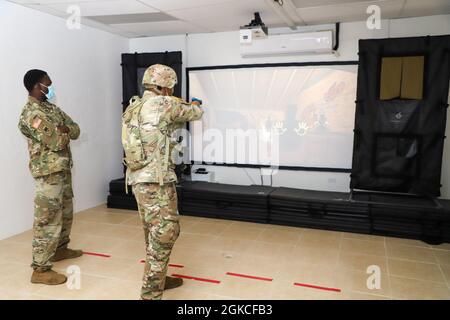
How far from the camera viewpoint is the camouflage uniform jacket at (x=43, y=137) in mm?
2855

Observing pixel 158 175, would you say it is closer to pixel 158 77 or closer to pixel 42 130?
pixel 158 77

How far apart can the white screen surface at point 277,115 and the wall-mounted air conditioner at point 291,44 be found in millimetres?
235

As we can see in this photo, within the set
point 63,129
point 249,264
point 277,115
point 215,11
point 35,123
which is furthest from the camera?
point 277,115

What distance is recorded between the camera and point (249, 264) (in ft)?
11.0

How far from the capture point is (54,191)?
296 cm

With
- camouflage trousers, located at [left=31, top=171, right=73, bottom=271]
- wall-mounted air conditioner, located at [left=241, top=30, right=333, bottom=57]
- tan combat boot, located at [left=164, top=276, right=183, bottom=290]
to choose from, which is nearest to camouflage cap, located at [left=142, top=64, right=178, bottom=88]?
camouflage trousers, located at [left=31, top=171, right=73, bottom=271]

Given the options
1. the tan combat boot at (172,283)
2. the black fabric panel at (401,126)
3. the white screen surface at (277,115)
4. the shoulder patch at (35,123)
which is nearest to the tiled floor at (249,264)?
the tan combat boot at (172,283)

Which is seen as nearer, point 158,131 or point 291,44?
point 158,131

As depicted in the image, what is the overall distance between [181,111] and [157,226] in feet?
2.62

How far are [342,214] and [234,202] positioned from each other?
133 cm

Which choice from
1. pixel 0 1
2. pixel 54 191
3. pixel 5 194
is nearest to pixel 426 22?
pixel 54 191

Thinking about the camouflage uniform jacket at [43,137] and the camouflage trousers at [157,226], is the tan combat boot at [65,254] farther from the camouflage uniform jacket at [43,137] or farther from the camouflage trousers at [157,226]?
the camouflage trousers at [157,226]

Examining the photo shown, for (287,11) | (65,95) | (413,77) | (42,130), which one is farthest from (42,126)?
(413,77)
